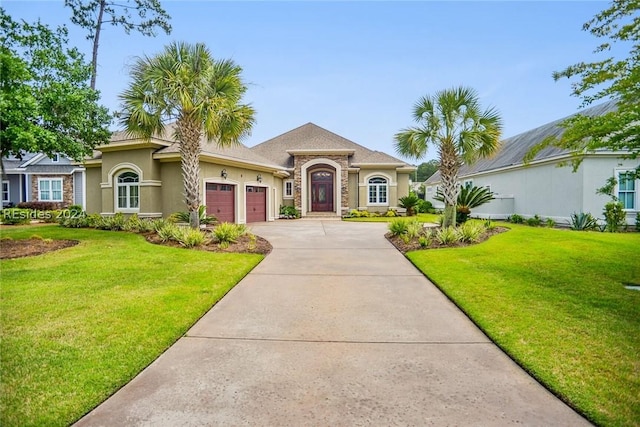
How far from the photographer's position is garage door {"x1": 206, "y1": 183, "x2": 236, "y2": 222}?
56.3 ft

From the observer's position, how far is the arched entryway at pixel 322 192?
1045 inches

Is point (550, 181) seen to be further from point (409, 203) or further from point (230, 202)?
point (230, 202)

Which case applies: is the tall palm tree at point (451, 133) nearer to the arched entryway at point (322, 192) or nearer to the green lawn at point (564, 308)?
the green lawn at point (564, 308)

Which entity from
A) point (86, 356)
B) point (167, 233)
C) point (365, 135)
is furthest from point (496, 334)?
point (365, 135)

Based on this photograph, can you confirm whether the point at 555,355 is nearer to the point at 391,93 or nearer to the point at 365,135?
the point at 391,93

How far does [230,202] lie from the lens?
18.7 meters

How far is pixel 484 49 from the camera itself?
47.1ft

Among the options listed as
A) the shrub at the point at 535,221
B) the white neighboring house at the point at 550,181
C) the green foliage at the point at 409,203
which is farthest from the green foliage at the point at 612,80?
the green foliage at the point at 409,203

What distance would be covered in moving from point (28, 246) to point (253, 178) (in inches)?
452

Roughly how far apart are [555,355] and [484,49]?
14.0 metres

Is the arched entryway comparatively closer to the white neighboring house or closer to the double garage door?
the double garage door

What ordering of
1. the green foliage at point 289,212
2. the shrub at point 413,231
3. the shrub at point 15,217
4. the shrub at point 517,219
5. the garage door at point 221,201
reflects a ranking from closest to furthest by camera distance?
the shrub at point 413,231
the garage door at point 221,201
the shrub at point 15,217
the shrub at point 517,219
the green foliage at point 289,212

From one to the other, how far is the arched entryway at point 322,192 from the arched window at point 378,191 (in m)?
2.94

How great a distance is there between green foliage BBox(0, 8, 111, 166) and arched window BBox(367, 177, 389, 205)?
18.4m
